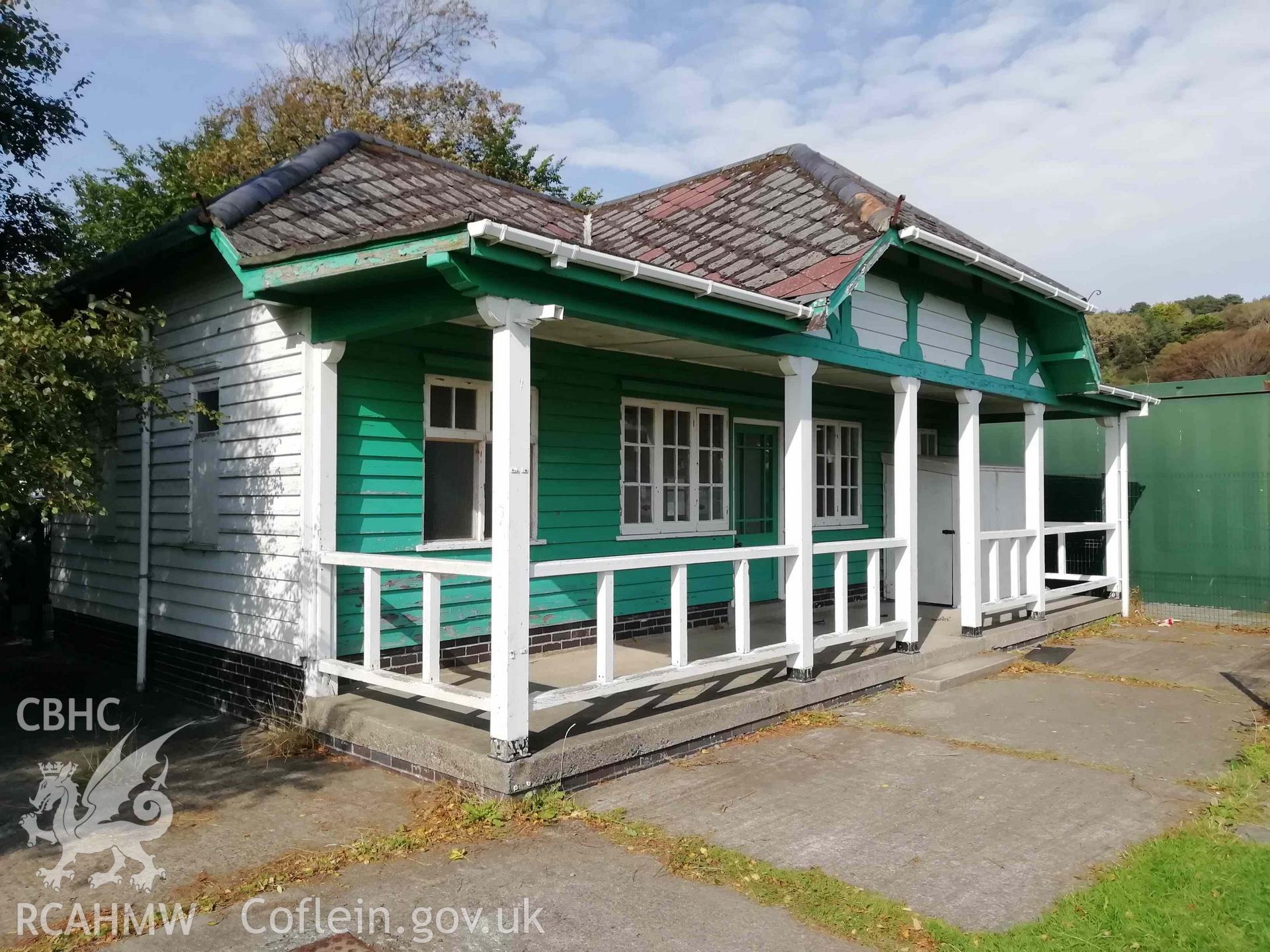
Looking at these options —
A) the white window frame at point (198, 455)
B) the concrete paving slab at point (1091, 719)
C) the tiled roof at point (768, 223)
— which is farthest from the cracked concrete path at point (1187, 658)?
the white window frame at point (198, 455)

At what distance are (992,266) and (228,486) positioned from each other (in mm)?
6645

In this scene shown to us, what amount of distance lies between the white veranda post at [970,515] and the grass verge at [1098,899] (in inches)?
169

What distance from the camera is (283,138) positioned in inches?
837

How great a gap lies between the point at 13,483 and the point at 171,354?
2772mm

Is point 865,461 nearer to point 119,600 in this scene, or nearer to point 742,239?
point 742,239

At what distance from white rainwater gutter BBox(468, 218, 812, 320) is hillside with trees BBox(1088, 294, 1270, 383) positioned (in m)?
34.6

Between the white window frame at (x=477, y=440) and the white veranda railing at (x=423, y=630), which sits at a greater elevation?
the white window frame at (x=477, y=440)

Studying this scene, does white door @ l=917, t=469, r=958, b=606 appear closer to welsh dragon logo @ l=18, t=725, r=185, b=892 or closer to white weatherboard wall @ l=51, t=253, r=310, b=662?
white weatherboard wall @ l=51, t=253, r=310, b=662

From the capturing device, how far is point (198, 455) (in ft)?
24.2

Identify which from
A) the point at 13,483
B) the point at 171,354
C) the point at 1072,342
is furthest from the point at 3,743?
the point at 1072,342

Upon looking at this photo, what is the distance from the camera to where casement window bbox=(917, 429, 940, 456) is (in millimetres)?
13188

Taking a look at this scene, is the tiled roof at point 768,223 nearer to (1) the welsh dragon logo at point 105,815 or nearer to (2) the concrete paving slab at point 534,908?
(2) the concrete paving slab at point 534,908

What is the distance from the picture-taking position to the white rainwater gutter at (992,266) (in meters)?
7.42

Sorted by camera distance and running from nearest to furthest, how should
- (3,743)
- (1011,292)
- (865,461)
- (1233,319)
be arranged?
(3,743), (1011,292), (865,461), (1233,319)
